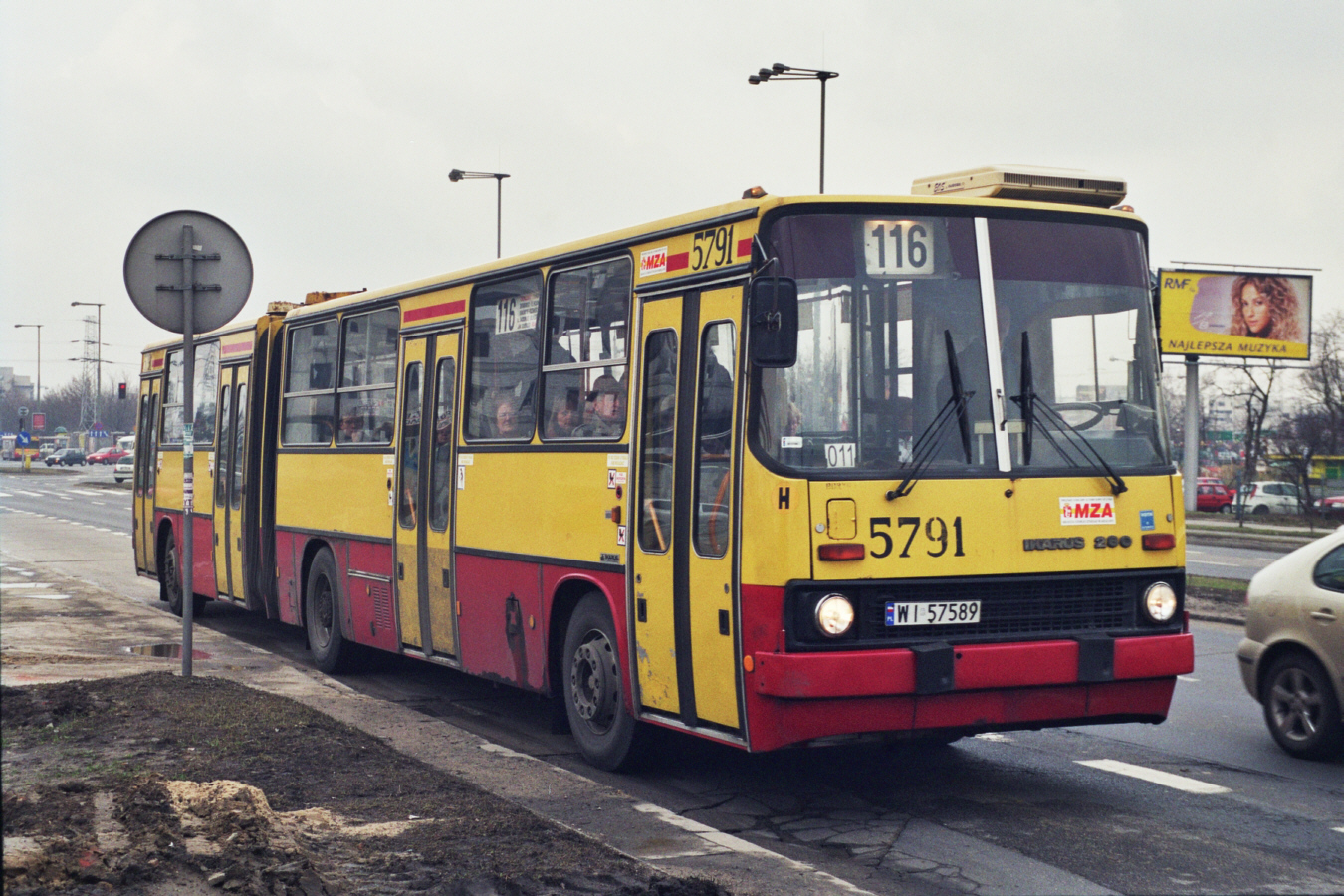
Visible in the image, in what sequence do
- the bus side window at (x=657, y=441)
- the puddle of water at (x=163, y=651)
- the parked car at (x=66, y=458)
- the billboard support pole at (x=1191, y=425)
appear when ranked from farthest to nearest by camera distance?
the parked car at (x=66, y=458) < the billboard support pole at (x=1191, y=425) < the puddle of water at (x=163, y=651) < the bus side window at (x=657, y=441)

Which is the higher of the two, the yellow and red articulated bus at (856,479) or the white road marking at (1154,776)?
the yellow and red articulated bus at (856,479)

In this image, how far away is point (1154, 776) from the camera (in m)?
8.35

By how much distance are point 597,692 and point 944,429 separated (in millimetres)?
2634

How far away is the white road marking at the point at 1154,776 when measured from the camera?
799 centimetres

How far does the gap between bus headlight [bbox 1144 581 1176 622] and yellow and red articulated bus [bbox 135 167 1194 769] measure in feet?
0.09

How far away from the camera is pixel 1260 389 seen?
70.1 m

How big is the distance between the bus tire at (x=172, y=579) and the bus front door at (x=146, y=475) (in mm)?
227

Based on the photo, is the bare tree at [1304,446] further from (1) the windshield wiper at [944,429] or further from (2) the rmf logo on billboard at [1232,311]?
(1) the windshield wiper at [944,429]

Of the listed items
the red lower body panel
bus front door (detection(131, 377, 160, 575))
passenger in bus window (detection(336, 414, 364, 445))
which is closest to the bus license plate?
the red lower body panel

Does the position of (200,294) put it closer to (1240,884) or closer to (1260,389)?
(1240,884)

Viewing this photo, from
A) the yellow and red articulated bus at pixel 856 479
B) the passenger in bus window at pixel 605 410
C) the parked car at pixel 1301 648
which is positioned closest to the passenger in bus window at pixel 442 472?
the yellow and red articulated bus at pixel 856 479

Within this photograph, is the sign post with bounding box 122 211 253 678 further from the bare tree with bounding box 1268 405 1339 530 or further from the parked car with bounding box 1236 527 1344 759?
the bare tree with bounding box 1268 405 1339 530

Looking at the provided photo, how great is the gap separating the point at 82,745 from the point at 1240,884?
5.86 meters

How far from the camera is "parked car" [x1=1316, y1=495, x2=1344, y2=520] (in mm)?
53203
